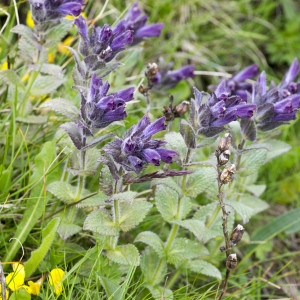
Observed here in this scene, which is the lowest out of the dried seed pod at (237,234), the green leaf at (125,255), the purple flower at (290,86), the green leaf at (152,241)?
the green leaf at (152,241)

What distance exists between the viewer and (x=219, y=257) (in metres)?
2.34

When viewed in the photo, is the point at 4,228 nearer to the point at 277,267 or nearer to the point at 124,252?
the point at 124,252

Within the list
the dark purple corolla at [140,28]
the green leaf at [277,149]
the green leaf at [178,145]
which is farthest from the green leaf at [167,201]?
the dark purple corolla at [140,28]

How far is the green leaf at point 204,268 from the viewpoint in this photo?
Result: 209cm

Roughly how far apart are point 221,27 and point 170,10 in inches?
13.6

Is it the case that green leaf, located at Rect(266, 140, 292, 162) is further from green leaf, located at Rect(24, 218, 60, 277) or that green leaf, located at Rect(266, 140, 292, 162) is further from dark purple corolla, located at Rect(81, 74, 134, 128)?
green leaf, located at Rect(24, 218, 60, 277)

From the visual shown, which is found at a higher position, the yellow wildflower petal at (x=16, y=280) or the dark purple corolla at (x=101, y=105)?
the dark purple corolla at (x=101, y=105)

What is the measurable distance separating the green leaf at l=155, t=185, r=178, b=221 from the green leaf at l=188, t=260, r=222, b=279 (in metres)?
0.21

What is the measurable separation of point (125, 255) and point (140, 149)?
437 mm

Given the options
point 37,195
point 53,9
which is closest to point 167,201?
point 37,195

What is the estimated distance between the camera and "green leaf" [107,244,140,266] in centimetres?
192

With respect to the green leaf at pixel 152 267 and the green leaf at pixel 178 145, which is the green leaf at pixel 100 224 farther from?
the green leaf at pixel 178 145

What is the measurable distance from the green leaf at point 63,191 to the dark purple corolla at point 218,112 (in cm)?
51

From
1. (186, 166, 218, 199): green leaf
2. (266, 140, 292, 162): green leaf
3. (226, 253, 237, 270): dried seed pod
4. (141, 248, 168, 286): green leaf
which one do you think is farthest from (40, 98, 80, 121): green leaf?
(266, 140, 292, 162): green leaf
